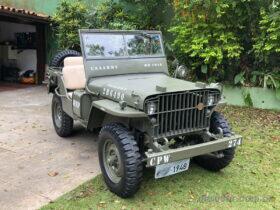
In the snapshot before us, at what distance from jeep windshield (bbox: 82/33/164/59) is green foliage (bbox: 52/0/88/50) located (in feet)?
18.7

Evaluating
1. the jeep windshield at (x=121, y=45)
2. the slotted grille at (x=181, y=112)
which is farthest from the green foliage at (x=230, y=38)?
the slotted grille at (x=181, y=112)

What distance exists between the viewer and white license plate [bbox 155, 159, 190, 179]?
441 centimetres

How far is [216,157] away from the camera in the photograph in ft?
16.6

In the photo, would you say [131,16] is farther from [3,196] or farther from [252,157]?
[3,196]

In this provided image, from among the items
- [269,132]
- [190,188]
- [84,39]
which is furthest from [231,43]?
[190,188]

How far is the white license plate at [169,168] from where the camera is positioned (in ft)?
14.5

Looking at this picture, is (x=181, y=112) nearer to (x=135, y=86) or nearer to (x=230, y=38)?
(x=135, y=86)

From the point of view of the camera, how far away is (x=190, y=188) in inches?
189

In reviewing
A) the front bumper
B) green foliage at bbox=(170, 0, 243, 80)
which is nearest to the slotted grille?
the front bumper

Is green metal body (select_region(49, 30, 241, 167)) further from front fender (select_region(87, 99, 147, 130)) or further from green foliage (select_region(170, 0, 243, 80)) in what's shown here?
green foliage (select_region(170, 0, 243, 80))

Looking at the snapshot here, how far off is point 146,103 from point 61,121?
9.85 ft

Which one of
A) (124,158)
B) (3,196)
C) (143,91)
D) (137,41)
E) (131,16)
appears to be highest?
(131,16)

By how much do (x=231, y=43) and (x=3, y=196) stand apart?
20.9ft

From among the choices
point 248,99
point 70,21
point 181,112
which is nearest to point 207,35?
point 248,99
